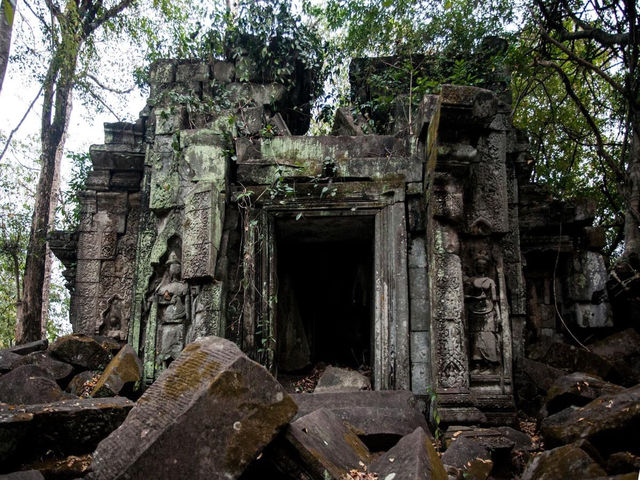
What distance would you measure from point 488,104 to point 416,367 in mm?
2710

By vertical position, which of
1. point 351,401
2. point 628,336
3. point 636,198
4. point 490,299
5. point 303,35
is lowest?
point 351,401

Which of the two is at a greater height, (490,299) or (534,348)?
(490,299)

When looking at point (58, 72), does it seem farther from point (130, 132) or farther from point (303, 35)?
point (303, 35)

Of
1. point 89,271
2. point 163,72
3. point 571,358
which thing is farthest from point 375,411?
point 163,72

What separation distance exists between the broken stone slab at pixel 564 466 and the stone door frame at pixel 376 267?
2370mm

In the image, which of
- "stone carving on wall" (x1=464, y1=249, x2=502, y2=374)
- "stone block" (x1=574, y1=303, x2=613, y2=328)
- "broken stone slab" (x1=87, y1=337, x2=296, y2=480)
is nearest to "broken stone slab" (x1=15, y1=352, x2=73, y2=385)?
"broken stone slab" (x1=87, y1=337, x2=296, y2=480)

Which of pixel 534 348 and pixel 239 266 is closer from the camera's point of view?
pixel 239 266

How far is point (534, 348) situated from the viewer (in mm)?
6910

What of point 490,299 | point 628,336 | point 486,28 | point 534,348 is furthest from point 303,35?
point 628,336

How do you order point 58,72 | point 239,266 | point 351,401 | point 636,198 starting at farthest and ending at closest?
point 58,72
point 636,198
point 239,266
point 351,401

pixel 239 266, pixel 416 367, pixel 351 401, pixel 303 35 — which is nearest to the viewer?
pixel 351 401

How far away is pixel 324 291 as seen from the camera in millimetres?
9039

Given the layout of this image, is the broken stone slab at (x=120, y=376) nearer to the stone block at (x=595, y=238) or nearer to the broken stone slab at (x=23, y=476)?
the broken stone slab at (x=23, y=476)

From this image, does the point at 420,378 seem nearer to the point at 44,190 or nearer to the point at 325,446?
the point at 325,446
